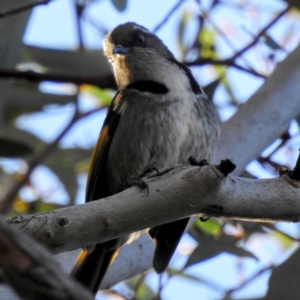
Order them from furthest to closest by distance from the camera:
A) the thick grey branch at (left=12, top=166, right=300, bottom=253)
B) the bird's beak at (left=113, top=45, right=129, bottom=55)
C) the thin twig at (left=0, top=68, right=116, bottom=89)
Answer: the bird's beak at (left=113, top=45, right=129, bottom=55) → the thin twig at (left=0, top=68, right=116, bottom=89) → the thick grey branch at (left=12, top=166, right=300, bottom=253)

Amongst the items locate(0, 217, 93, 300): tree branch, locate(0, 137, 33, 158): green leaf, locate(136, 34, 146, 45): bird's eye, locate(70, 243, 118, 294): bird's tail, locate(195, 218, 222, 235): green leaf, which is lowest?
locate(195, 218, 222, 235): green leaf

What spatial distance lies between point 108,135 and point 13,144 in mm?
675

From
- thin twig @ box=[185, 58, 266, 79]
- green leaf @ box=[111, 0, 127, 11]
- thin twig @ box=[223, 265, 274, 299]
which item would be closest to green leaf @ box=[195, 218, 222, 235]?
thin twig @ box=[223, 265, 274, 299]

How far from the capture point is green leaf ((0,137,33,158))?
3314mm

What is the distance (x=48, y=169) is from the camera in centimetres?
428

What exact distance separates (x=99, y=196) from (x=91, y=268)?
403mm

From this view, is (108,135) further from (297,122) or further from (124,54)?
(297,122)


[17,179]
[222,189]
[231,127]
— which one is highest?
[222,189]

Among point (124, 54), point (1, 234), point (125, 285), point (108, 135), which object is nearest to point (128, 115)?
point (108, 135)

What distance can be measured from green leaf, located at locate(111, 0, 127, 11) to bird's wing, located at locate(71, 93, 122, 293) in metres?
0.61

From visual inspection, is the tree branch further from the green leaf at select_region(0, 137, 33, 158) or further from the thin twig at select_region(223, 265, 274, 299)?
the green leaf at select_region(0, 137, 33, 158)

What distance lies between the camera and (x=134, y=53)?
10.9ft

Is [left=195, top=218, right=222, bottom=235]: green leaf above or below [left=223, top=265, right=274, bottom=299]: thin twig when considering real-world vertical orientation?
below

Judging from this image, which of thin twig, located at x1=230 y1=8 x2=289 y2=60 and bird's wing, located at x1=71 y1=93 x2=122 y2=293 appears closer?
bird's wing, located at x1=71 y1=93 x2=122 y2=293
